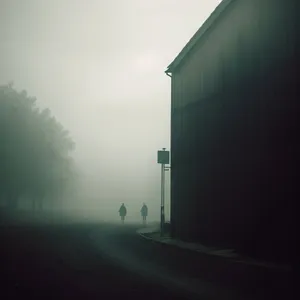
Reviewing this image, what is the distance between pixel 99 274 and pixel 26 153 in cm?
4002

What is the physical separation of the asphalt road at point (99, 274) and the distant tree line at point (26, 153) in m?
31.4

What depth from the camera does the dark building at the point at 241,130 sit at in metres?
15.4

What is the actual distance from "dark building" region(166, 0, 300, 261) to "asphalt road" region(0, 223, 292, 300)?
2.90 metres

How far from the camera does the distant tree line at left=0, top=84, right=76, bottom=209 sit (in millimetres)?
48312

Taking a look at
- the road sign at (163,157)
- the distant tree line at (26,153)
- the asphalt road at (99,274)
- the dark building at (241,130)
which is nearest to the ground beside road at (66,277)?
the asphalt road at (99,274)

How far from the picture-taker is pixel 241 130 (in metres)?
17.8

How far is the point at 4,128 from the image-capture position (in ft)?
160

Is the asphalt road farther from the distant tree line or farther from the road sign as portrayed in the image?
the distant tree line

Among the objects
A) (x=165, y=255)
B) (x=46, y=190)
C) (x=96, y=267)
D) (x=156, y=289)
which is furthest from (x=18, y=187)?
(x=156, y=289)

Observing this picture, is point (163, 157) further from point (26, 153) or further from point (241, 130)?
point (26, 153)

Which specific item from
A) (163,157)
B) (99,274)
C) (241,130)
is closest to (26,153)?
(163,157)

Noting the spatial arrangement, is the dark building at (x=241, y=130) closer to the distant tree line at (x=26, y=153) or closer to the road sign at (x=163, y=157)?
the road sign at (x=163, y=157)

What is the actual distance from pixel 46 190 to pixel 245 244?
39272mm

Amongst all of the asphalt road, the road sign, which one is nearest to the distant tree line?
the road sign
